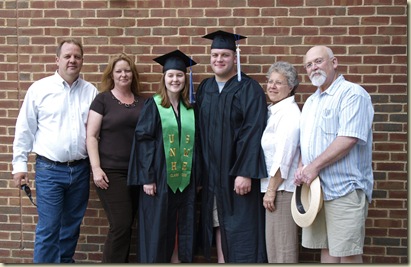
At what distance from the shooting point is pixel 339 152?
3719 millimetres

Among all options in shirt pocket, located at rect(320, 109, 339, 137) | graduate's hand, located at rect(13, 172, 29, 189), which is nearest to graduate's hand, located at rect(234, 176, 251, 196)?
shirt pocket, located at rect(320, 109, 339, 137)

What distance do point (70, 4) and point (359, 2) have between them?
2555 mm

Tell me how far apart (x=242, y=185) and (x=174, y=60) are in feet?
3.73

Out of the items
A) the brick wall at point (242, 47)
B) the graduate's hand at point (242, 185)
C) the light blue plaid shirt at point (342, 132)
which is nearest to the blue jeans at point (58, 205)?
the brick wall at point (242, 47)

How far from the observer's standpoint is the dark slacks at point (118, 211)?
441 cm

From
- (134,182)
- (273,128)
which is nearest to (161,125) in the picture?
(134,182)

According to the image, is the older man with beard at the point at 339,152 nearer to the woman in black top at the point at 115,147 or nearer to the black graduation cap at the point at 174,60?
the black graduation cap at the point at 174,60

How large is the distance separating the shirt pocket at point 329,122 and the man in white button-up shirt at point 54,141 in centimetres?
191

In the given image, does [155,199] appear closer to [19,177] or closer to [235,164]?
[235,164]

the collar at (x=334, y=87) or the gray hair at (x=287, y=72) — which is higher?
the gray hair at (x=287, y=72)

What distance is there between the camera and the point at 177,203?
4371mm

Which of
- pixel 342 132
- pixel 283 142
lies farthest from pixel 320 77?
pixel 283 142

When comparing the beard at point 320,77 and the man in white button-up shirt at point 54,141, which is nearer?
the beard at point 320,77

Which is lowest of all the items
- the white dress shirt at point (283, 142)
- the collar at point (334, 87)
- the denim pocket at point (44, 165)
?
the denim pocket at point (44, 165)
